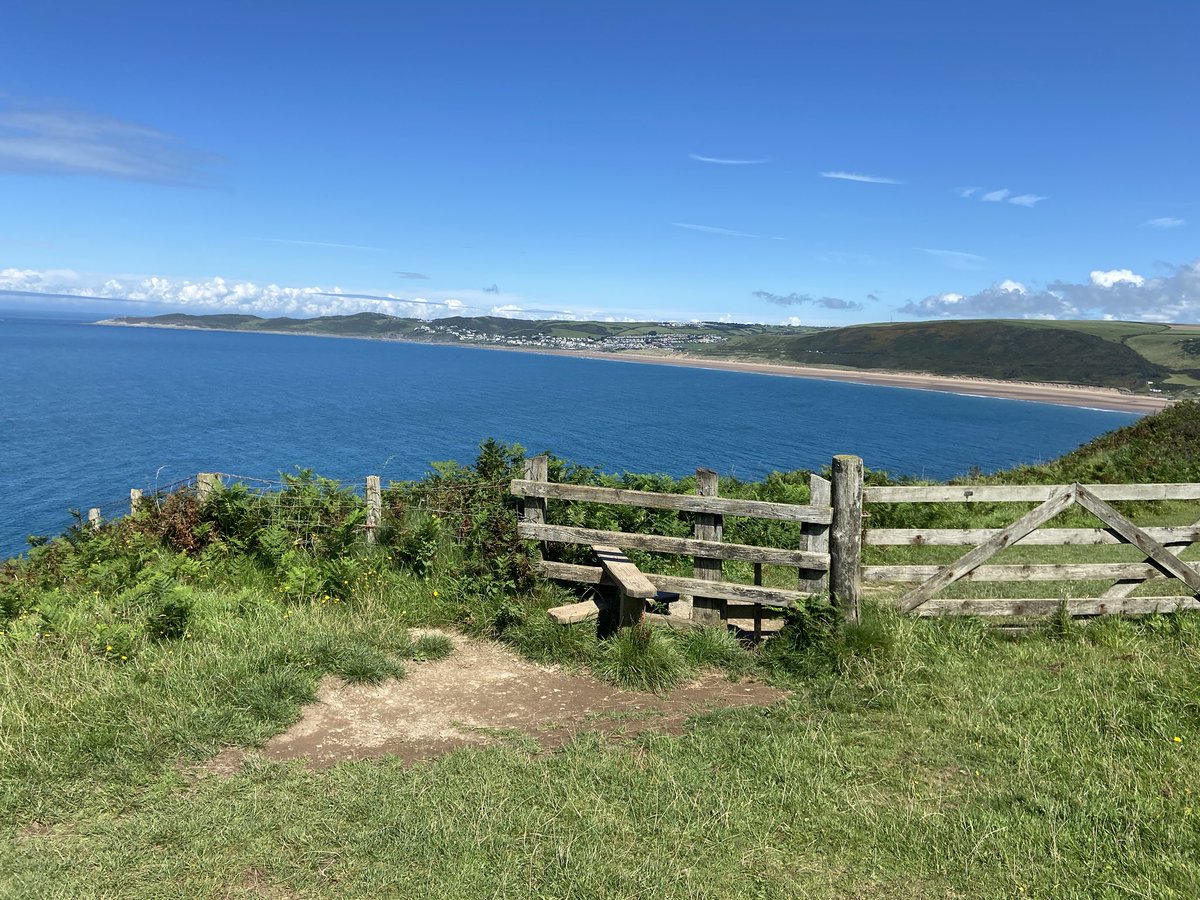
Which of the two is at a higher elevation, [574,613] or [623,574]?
[623,574]

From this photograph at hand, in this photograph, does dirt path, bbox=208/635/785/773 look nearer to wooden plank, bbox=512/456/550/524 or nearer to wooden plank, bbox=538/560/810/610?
wooden plank, bbox=538/560/810/610

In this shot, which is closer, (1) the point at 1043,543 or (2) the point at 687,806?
(2) the point at 687,806

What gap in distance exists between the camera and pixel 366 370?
18225cm

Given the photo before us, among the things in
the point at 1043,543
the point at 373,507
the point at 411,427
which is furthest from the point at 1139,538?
the point at 411,427

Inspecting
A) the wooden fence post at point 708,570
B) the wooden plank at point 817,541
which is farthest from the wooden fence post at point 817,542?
the wooden fence post at point 708,570

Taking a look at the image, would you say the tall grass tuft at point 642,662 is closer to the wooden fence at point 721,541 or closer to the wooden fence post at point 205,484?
the wooden fence at point 721,541

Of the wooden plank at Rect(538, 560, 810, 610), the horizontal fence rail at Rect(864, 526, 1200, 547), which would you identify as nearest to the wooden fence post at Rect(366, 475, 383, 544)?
the wooden plank at Rect(538, 560, 810, 610)

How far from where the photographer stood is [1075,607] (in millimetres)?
8680

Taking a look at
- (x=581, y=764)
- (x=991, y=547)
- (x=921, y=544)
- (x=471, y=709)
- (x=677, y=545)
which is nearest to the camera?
(x=581, y=764)

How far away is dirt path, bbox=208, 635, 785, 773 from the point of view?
648cm

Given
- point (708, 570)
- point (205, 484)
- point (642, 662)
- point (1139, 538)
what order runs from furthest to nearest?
point (205, 484) < point (708, 570) < point (1139, 538) < point (642, 662)

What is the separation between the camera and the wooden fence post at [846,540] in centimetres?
846

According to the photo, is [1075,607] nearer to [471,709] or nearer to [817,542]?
[817,542]

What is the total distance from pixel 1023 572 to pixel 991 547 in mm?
684
